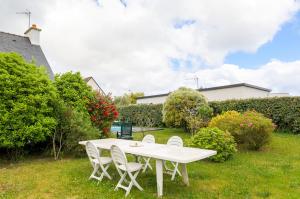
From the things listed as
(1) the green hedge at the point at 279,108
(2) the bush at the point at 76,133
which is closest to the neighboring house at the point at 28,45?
(2) the bush at the point at 76,133

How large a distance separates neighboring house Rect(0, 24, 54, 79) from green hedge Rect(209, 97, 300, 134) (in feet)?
43.1

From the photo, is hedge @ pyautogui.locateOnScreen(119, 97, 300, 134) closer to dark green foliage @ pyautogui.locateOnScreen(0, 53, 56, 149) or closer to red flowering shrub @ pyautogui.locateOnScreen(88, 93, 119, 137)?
red flowering shrub @ pyautogui.locateOnScreen(88, 93, 119, 137)

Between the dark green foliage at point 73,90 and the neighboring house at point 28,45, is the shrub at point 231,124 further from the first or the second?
the neighboring house at point 28,45

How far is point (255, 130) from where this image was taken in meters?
8.91

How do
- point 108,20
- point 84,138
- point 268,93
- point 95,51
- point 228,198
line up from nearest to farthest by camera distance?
point 228,198 → point 84,138 → point 108,20 → point 95,51 → point 268,93

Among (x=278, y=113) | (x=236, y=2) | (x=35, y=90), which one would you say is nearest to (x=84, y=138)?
(x=35, y=90)

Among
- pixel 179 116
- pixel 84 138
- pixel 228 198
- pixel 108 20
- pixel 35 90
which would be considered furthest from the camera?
pixel 179 116

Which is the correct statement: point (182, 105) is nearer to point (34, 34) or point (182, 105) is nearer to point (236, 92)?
point (236, 92)

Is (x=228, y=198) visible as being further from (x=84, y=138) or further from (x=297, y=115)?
(x=297, y=115)

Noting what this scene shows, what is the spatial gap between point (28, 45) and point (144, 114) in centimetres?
1116

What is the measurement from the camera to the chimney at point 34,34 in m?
17.1

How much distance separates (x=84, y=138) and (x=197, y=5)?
7507 millimetres

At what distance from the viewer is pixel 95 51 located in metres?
17.0

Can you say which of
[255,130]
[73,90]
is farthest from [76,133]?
[255,130]
